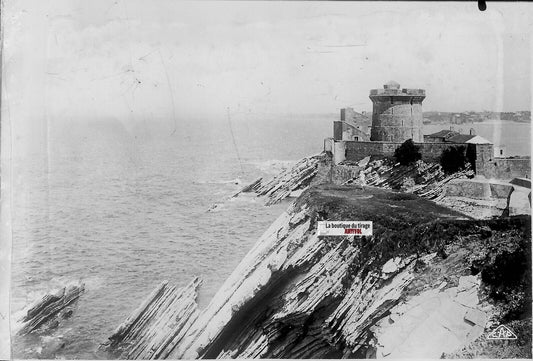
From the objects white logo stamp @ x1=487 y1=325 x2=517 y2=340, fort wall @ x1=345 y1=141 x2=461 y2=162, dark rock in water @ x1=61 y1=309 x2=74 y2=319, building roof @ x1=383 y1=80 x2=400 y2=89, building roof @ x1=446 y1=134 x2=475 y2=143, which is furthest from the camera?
fort wall @ x1=345 y1=141 x2=461 y2=162

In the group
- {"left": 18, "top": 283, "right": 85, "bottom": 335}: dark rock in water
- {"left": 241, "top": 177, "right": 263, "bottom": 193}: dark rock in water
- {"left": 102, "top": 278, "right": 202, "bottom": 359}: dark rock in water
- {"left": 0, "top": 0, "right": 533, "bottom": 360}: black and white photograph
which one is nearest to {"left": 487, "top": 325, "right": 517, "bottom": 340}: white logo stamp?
{"left": 0, "top": 0, "right": 533, "bottom": 360}: black and white photograph

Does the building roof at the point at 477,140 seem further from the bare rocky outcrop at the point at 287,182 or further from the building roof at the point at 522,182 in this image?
the bare rocky outcrop at the point at 287,182

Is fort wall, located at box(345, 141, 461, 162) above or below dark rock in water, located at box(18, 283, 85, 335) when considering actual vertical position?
above

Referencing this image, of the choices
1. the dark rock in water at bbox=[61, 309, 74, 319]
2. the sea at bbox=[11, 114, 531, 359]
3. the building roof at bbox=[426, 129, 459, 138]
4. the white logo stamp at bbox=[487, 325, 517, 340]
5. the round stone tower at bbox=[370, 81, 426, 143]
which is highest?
the round stone tower at bbox=[370, 81, 426, 143]

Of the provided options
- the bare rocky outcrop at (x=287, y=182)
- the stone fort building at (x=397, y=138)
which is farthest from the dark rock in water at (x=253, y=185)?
the stone fort building at (x=397, y=138)

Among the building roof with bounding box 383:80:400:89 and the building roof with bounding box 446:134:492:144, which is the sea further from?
the building roof with bounding box 383:80:400:89

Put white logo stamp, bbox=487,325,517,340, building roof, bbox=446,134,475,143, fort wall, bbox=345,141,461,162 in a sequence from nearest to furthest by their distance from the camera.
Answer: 1. white logo stamp, bbox=487,325,517,340
2. building roof, bbox=446,134,475,143
3. fort wall, bbox=345,141,461,162
